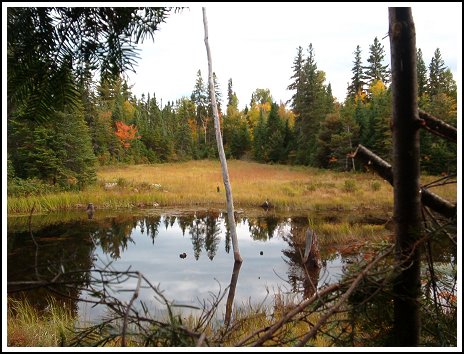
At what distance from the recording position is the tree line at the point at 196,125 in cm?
115

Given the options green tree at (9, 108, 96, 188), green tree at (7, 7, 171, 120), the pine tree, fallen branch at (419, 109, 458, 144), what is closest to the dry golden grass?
green tree at (9, 108, 96, 188)

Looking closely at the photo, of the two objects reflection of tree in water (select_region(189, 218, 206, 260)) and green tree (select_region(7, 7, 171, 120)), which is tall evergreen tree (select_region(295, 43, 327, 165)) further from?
green tree (select_region(7, 7, 171, 120))

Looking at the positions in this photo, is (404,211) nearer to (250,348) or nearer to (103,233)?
(250,348)

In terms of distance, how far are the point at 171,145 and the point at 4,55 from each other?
39.9 metres

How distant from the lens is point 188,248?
10.2 meters

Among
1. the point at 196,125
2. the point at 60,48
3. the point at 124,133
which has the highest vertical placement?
the point at 196,125

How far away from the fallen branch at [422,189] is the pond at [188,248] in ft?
11.6

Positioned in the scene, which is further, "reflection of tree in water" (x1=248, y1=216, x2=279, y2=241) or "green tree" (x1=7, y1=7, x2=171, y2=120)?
"reflection of tree in water" (x1=248, y1=216, x2=279, y2=241)

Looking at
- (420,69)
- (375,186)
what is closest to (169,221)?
(375,186)

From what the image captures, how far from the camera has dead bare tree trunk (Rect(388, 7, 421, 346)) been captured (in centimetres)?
81

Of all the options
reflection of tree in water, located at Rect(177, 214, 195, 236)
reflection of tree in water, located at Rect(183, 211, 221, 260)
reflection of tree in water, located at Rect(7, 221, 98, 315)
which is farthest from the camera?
reflection of tree in water, located at Rect(177, 214, 195, 236)

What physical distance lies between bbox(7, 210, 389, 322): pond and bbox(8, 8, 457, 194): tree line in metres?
2.41

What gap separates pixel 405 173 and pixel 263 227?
39.5 ft

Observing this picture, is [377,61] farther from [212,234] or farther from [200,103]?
[200,103]
